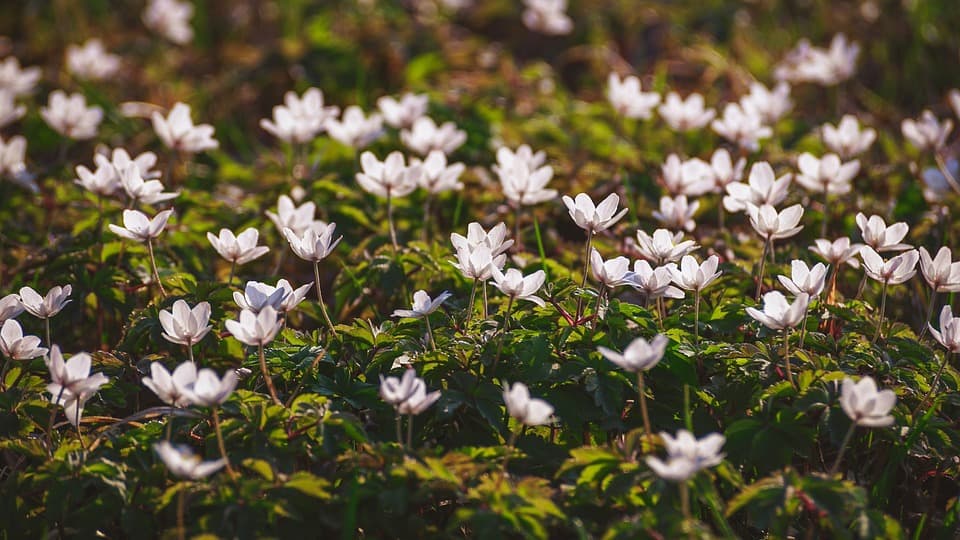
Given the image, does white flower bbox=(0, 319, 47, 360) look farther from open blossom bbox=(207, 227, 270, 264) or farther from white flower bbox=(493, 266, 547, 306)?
white flower bbox=(493, 266, 547, 306)

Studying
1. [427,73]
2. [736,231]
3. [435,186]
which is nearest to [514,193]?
[435,186]

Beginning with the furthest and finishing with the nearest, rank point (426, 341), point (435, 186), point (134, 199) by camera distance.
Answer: point (435, 186)
point (134, 199)
point (426, 341)

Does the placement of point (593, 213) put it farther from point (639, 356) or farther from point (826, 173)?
point (826, 173)

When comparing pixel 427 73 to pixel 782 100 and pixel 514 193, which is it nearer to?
pixel 782 100

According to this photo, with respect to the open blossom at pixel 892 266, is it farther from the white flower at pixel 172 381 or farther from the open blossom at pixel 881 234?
the white flower at pixel 172 381

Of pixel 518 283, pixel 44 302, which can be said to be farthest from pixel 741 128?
pixel 44 302

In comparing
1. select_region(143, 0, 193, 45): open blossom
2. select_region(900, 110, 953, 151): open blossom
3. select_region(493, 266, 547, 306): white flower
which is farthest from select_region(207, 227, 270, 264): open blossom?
select_region(143, 0, 193, 45): open blossom
